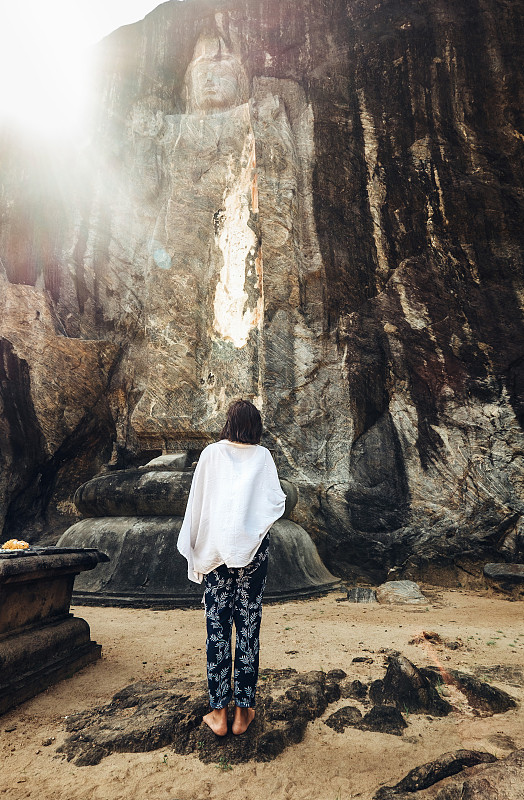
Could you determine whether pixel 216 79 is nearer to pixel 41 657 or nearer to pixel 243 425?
pixel 243 425

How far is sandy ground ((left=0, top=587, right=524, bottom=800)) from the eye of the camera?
1.71 metres

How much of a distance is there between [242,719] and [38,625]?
1.43 meters

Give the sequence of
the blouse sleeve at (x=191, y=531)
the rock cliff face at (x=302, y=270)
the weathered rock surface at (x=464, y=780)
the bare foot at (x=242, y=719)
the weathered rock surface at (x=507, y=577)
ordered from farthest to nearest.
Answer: the rock cliff face at (x=302, y=270), the weathered rock surface at (x=507, y=577), the blouse sleeve at (x=191, y=531), the bare foot at (x=242, y=719), the weathered rock surface at (x=464, y=780)

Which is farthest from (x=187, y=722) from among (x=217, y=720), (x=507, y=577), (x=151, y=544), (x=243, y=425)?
(x=507, y=577)

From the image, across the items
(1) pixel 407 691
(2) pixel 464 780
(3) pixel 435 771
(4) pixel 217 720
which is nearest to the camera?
(2) pixel 464 780

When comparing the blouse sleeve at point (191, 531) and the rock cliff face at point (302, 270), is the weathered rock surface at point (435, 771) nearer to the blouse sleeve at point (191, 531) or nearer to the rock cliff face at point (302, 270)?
the blouse sleeve at point (191, 531)

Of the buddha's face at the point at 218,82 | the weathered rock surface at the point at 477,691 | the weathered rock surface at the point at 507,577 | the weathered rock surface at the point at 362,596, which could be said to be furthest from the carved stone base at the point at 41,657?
the buddha's face at the point at 218,82

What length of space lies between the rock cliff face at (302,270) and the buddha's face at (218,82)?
5 cm

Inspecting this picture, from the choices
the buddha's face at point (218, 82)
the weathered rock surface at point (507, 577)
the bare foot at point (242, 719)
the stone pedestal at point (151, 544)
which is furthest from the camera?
the buddha's face at point (218, 82)

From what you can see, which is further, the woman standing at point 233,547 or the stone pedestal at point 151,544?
the stone pedestal at point 151,544

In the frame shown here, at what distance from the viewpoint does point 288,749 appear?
1.98 metres

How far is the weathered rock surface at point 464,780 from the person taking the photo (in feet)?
4.99

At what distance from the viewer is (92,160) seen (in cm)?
1180

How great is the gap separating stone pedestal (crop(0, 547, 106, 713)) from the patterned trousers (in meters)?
1.07
